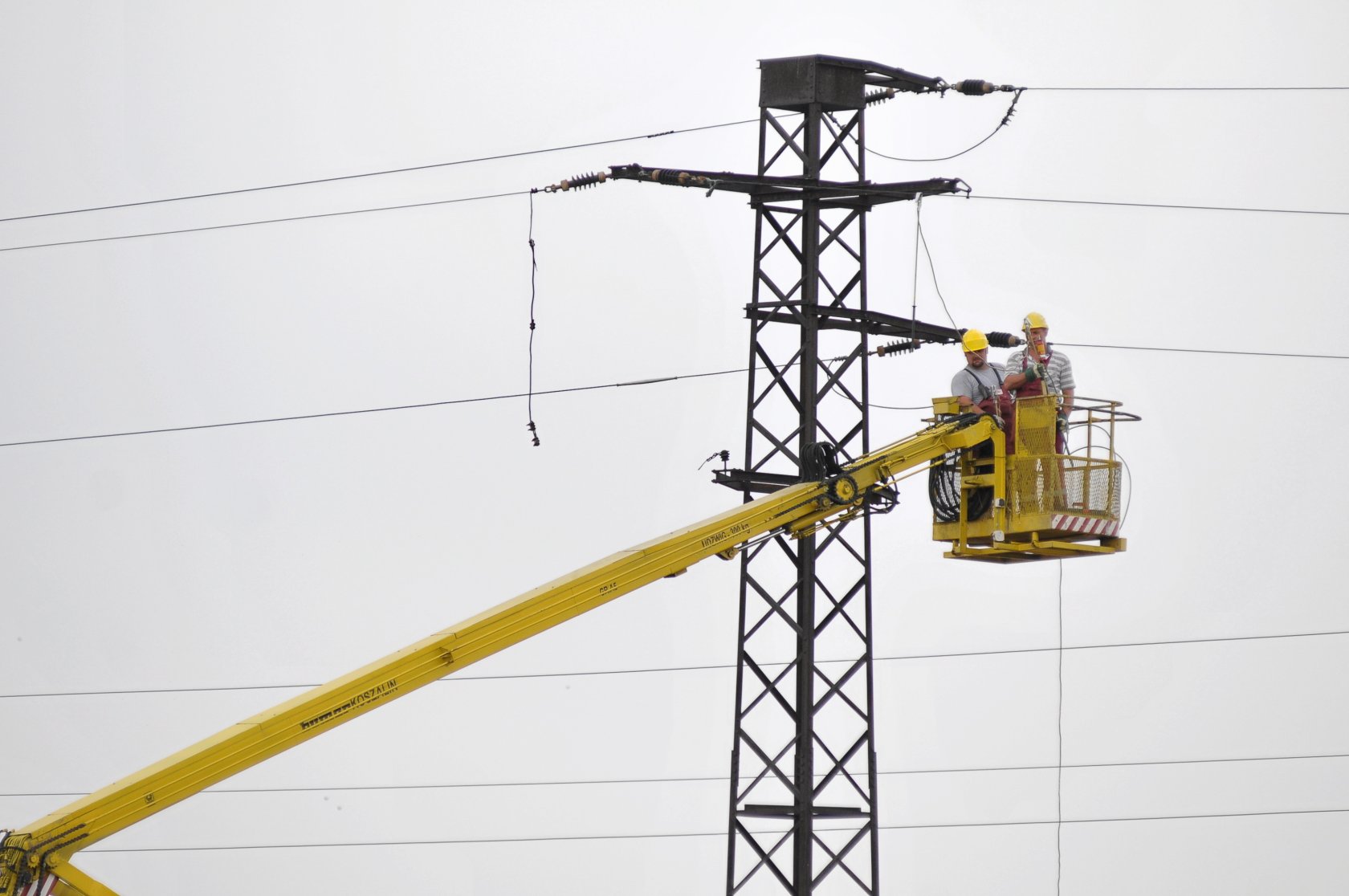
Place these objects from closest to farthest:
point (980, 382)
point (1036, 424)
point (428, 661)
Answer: point (428, 661) < point (1036, 424) < point (980, 382)

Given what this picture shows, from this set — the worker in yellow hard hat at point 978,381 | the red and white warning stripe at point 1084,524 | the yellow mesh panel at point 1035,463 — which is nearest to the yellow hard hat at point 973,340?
the worker in yellow hard hat at point 978,381

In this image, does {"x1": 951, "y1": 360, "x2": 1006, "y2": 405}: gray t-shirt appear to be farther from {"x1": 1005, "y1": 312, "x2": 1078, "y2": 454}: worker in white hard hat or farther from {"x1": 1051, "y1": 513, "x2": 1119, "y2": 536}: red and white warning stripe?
{"x1": 1051, "y1": 513, "x2": 1119, "y2": 536}: red and white warning stripe

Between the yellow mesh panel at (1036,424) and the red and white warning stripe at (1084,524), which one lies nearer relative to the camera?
the red and white warning stripe at (1084,524)

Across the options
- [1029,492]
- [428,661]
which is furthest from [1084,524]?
[428,661]

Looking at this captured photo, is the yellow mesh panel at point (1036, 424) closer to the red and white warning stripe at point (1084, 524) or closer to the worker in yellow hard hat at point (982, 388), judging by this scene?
the worker in yellow hard hat at point (982, 388)

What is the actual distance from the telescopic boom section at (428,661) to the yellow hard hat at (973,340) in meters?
0.79

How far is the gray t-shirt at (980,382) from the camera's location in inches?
763

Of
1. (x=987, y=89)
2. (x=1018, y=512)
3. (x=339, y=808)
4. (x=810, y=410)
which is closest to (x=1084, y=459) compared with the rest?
(x=1018, y=512)

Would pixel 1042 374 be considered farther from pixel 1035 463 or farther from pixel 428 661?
pixel 428 661

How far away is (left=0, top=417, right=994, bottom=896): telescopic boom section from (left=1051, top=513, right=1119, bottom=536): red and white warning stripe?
50.7 inches

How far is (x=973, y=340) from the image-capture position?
19078 millimetres

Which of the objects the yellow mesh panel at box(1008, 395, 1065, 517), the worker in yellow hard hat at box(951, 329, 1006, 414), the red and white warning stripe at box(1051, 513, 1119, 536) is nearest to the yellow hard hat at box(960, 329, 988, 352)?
the worker in yellow hard hat at box(951, 329, 1006, 414)

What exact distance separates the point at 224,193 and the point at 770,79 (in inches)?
510

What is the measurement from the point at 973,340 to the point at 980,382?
0.56 metres
